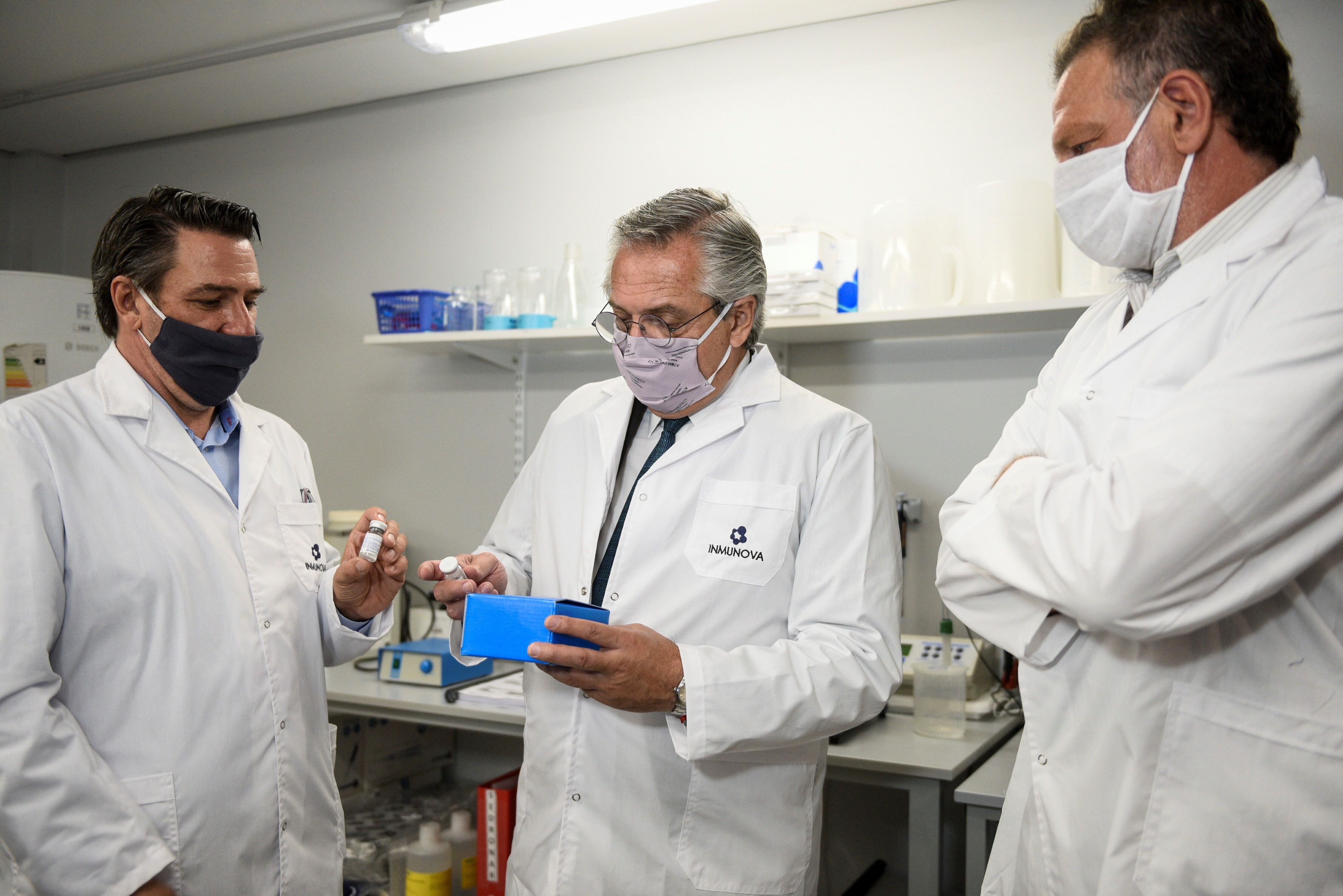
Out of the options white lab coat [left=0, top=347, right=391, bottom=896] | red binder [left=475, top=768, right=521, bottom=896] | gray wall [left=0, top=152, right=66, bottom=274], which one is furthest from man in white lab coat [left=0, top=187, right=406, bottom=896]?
gray wall [left=0, top=152, right=66, bottom=274]

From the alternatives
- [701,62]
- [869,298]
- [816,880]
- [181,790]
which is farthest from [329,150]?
[816,880]

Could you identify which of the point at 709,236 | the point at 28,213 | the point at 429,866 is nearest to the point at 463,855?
the point at 429,866

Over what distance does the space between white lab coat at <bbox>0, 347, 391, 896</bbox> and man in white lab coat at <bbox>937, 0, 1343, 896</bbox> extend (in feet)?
3.49

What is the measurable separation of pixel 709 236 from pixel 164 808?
1.17 metres

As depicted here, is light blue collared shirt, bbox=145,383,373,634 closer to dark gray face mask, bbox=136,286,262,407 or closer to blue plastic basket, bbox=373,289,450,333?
dark gray face mask, bbox=136,286,262,407

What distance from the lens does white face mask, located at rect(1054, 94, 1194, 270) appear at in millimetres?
1082

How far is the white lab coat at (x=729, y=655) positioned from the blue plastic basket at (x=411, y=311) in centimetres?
150

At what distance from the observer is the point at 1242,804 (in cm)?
98

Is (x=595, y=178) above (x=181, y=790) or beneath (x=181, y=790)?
above

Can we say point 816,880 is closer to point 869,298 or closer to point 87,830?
point 87,830

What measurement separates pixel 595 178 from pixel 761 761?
2124mm

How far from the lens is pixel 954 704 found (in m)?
2.19

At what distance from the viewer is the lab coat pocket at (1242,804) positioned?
965 mm

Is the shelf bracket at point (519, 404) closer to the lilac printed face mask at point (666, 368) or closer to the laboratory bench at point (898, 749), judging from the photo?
the laboratory bench at point (898, 749)
